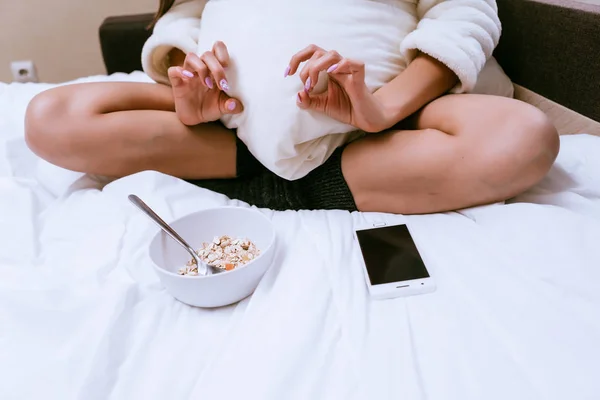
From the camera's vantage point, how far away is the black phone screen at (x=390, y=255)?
0.58 meters

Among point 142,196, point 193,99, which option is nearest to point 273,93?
point 193,99

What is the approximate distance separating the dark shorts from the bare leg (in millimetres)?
38

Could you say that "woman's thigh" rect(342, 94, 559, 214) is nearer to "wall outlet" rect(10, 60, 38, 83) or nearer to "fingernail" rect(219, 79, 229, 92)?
"fingernail" rect(219, 79, 229, 92)

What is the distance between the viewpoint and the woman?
0.68 meters

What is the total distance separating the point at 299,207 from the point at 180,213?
198 mm

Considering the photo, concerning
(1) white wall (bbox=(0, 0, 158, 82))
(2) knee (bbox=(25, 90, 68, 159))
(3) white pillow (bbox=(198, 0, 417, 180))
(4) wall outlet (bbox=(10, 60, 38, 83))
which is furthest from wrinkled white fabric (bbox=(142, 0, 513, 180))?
(4) wall outlet (bbox=(10, 60, 38, 83))

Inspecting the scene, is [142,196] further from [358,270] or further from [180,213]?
[358,270]

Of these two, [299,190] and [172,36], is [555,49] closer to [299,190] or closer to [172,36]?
[299,190]

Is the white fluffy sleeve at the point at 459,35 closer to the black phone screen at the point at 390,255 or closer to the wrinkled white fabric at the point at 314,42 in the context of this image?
the wrinkled white fabric at the point at 314,42

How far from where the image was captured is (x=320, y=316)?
52 centimetres

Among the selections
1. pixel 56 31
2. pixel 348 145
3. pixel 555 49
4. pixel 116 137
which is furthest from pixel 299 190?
pixel 56 31

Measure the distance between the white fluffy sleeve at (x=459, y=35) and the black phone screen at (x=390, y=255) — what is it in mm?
289

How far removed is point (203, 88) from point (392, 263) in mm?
422

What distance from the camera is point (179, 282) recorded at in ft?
1.78
